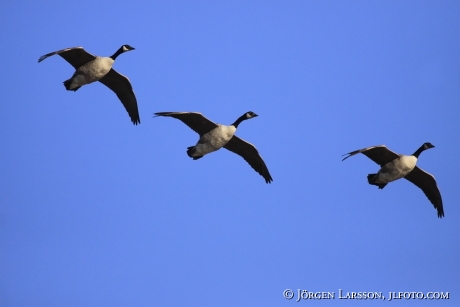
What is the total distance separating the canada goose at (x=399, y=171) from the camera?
24734 mm

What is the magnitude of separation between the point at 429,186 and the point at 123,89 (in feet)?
36.7

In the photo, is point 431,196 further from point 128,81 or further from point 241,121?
point 128,81

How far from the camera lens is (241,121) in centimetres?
2531

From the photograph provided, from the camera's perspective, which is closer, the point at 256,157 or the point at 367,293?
the point at 367,293

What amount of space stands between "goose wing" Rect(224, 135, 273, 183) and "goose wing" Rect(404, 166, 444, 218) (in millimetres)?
4970

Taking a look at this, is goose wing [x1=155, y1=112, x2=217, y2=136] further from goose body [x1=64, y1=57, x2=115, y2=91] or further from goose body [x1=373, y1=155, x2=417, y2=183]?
goose body [x1=373, y1=155, x2=417, y2=183]

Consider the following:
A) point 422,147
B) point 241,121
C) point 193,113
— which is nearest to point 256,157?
point 241,121

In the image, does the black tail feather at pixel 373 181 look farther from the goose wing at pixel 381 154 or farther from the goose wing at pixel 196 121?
the goose wing at pixel 196 121

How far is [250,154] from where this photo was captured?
26.3 m

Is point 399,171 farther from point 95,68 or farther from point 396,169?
point 95,68

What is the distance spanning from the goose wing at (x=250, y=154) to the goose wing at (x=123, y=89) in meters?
3.47

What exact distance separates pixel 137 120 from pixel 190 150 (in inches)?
116

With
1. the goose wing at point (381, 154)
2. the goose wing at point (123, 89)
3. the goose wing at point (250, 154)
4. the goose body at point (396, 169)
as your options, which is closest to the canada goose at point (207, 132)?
the goose wing at point (250, 154)

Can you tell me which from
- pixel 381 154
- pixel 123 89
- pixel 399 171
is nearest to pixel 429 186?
pixel 399 171
